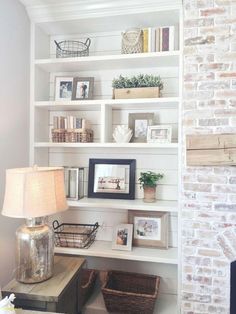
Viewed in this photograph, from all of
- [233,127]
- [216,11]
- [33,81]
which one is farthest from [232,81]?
[33,81]

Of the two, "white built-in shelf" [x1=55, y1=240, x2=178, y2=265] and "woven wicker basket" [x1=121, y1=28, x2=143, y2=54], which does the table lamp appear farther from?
"woven wicker basket" [x1=121, y1=28, x2=143, y2=54]

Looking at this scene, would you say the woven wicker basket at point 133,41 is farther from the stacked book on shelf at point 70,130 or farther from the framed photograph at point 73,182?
the framed photograph at point 73,182

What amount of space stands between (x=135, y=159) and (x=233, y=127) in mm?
846

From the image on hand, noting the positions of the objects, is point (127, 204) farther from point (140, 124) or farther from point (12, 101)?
point (12, 101)

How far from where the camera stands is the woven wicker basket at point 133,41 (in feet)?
7.27

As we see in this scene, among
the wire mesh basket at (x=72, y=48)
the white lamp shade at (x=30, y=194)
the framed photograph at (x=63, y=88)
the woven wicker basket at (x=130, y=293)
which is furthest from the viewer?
the framed photograph at (x=63, y=88)

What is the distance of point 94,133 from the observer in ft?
8.28

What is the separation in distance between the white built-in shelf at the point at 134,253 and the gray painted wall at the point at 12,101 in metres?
0.44

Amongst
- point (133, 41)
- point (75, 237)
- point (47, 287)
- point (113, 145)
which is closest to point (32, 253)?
point (47, 287)

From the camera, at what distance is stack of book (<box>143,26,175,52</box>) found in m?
2.18

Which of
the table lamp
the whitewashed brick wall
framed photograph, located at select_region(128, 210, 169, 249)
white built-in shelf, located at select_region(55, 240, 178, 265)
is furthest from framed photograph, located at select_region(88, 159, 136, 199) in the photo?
the table lamp

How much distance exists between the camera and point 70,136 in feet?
7.66

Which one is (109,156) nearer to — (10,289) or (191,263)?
(191,263)

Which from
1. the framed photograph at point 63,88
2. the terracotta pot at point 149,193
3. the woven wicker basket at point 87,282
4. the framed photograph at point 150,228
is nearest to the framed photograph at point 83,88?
the framed photograph at point 63,88
